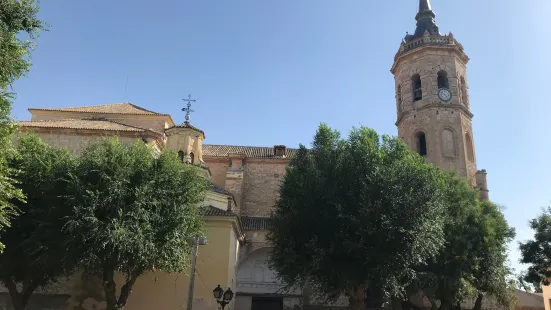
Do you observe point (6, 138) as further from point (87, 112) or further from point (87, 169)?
point (87, 112)

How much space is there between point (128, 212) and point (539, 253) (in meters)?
20.0

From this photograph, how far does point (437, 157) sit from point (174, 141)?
1713 cm

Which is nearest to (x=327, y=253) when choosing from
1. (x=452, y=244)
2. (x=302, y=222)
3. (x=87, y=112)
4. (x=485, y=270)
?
(x=302, y=222)

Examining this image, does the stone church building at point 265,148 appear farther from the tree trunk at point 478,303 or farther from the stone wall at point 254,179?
the tree trunk at point 478,303

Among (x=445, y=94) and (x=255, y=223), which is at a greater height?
(x=445, y=94)

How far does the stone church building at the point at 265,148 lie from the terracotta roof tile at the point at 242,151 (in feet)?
0.24

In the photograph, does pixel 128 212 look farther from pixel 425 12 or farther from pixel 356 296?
pixel 425 12

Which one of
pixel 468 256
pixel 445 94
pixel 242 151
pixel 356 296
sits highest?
pixel 445 94

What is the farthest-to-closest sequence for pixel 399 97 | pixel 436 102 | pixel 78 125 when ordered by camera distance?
1. pixel 399 97
2. pixel 436 102
3. pixel 78 125

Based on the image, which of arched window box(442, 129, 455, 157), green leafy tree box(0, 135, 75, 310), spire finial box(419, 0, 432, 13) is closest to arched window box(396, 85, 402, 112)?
arched window box(442, 129, 455, 157)

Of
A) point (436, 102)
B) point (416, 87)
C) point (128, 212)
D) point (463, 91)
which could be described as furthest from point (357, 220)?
point (463, 91)

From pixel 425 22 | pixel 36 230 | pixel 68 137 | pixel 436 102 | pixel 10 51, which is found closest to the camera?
pixel 10 51

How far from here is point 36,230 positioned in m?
14.0

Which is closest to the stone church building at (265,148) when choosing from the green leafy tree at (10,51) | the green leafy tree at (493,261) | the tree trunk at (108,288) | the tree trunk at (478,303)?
the green leafy tree at (493,261)
